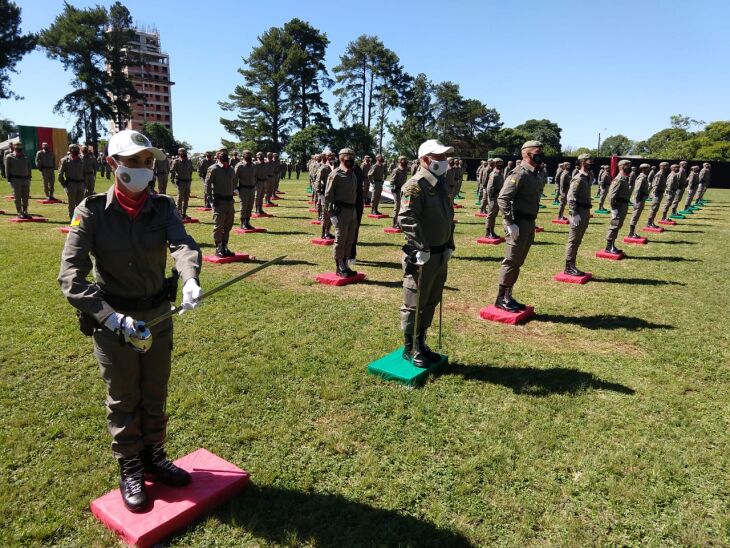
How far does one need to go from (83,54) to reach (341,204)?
165 ft

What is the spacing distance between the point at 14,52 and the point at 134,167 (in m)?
53.7

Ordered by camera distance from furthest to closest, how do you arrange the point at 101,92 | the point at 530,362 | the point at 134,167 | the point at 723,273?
the point at 101,92 → the point at 723,273 → the point at 530,362 → the point at 134,167

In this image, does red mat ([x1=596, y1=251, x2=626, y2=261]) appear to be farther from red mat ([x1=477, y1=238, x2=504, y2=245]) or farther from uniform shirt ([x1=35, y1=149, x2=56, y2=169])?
uniform shirt ([x1=35, y1=149, x2=56, y2=169])

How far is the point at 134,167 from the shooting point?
9.37ft

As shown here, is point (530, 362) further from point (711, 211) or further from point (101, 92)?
point (101, 92)

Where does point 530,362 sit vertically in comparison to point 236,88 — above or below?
below

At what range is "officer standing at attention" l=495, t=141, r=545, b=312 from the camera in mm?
6957

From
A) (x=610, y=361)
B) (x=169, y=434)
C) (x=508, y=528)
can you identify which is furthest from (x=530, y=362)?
(x=169, y=434)

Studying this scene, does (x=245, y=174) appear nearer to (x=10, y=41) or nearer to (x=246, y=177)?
(x=246, y=177)

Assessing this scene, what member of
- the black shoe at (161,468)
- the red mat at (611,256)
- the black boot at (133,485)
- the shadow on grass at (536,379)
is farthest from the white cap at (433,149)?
the red mat at (611,256)

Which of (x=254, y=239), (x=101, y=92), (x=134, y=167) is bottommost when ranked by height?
(x=254, y=239)

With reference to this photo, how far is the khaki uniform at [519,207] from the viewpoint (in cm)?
696

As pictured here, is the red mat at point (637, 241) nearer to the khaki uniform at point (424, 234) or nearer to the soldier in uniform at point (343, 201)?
the soldier in uniform at point (343, 201)

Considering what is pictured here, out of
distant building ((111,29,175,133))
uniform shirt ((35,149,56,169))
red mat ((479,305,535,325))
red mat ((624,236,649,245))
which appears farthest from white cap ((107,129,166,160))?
distant building ((111,29,175,133))
